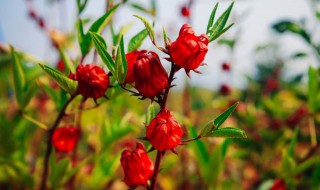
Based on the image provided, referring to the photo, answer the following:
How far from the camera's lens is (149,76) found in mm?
701

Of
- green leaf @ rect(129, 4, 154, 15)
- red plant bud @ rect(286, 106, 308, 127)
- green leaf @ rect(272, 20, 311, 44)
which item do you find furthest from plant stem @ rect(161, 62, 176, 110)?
red plant bud @ rect(286, 106, 308, 127)

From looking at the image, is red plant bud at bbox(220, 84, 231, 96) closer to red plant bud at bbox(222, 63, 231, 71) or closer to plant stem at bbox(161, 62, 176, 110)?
red plant bud at bbox(222, 63, 231, 71)

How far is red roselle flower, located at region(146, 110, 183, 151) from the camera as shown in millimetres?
710

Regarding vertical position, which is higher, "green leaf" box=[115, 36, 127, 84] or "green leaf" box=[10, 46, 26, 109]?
"green leaf" box=[115, 36, 127, 84]

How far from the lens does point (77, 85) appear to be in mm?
847

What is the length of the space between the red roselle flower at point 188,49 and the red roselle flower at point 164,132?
0.12 meters

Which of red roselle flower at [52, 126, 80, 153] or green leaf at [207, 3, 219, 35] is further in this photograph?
red roselle flower at [52, 126, 80, 153]

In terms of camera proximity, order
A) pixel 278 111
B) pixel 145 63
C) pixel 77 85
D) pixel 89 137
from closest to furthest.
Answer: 1. pixel 145 63
2. pixel 77 85
3. pixel 89 137
4. pixel 278 111

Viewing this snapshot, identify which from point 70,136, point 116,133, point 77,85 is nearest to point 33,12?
point 116,133

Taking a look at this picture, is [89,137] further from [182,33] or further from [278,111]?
[182,33]

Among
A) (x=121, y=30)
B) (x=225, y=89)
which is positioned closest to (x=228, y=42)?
(x=225, y=89)

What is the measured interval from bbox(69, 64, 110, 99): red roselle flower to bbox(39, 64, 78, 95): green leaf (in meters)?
0.02

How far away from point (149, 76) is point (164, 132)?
122 millimetres

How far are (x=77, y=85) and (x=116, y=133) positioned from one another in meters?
0.58
